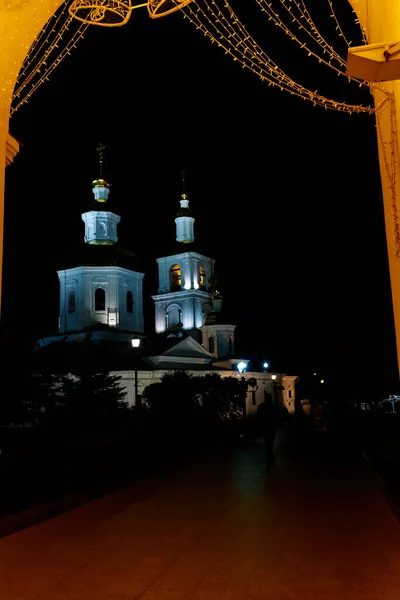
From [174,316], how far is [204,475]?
1712 inches

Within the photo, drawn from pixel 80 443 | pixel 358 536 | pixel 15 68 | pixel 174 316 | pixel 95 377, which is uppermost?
pixel 174 316

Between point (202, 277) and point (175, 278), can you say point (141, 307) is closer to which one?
point (175, 278)

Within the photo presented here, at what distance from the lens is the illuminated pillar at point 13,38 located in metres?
6.70

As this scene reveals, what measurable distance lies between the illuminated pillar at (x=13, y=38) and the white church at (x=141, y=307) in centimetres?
3736

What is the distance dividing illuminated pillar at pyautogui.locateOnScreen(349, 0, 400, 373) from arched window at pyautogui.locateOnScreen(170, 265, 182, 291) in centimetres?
4944

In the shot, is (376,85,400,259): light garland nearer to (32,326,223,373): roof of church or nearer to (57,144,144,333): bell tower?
(32,326,223,373): roof of church

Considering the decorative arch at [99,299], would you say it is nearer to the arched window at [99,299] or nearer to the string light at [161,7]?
the arched window at [99,299]

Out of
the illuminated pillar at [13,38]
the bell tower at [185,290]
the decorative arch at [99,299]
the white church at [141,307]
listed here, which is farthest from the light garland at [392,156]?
the bell tower at [185,290]

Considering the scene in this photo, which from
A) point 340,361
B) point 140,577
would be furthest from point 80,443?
point 340,361

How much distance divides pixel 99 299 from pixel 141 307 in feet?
12.5

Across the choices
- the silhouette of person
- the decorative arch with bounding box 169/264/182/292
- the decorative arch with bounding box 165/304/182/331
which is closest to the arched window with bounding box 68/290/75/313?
the decorative arch with bounding box 165/304/182/331

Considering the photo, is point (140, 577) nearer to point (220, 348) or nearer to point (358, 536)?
point (358, 536)

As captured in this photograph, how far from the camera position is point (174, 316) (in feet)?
185

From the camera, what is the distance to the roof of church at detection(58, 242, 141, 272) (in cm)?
5075
